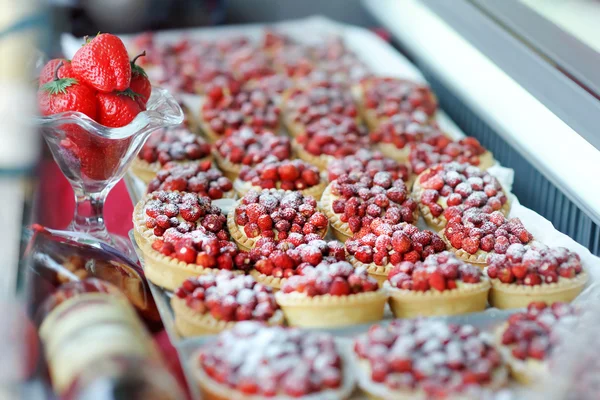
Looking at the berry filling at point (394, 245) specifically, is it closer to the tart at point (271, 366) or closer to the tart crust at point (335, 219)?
the tart crust at point (335, 219)

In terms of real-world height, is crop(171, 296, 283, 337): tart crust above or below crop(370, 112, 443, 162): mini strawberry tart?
above

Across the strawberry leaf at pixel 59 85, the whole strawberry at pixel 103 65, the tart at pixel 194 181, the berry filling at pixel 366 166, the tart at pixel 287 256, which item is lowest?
the tart at pixel 194 181

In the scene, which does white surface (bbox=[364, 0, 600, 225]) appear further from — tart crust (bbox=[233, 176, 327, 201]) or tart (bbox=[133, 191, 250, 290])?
tart (bbox=[133, 191, 250, 290])

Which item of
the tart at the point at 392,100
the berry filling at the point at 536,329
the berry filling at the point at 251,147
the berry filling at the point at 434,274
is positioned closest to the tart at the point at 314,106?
the tart at the point at 392,100

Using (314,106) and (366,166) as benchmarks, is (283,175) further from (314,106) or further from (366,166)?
(314,106)

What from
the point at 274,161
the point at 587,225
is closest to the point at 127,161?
the point at 274,161

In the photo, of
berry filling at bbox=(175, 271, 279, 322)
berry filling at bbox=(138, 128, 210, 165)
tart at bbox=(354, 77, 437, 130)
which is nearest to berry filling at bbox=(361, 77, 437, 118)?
tart at bbox=(354, 77, 437, 130)
